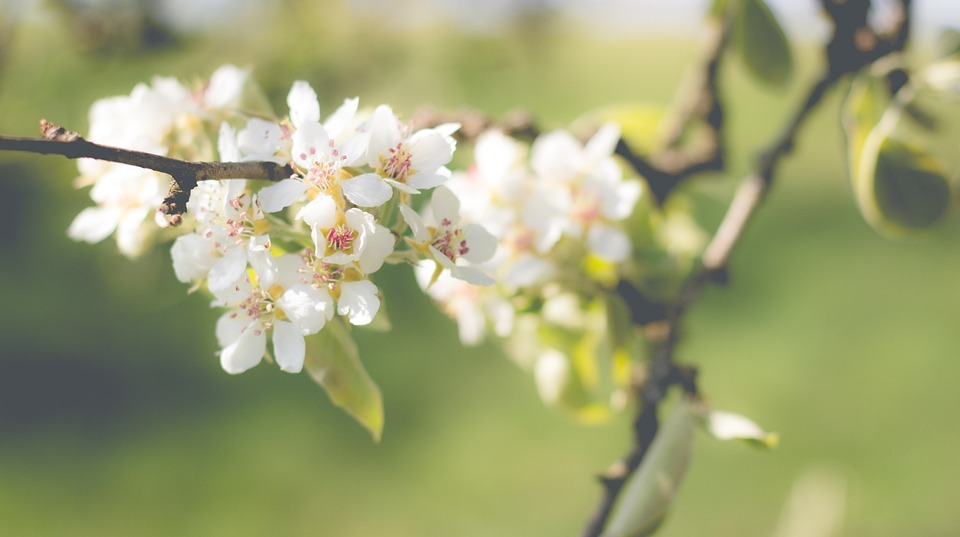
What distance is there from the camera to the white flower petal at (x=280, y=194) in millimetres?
425

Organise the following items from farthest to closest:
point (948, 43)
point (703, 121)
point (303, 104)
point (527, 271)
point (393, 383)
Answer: point (393, 383)
point (703, 121)
point (948, 43)
point (527, 271)
point (303, 104)

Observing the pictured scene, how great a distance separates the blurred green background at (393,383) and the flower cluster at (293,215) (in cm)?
85

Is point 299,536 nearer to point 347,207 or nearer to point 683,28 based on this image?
point 347,207

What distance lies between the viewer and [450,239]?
1.63 ft

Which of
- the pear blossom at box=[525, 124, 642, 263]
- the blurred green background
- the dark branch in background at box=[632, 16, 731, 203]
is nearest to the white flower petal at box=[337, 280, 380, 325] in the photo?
the pear blossom at box=[525, 124, 642, 263]

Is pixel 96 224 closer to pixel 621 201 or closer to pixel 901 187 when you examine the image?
pixel 621 201

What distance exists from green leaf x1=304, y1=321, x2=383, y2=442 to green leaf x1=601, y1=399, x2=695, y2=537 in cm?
17

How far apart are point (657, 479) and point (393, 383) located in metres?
2.14

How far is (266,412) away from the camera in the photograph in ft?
8.23

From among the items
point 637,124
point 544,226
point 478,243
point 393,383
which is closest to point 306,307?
point 478,243

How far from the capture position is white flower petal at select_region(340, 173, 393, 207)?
431 mm

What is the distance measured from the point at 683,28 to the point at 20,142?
651cm

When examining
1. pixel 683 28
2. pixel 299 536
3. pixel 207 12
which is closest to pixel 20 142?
pixel 207 12

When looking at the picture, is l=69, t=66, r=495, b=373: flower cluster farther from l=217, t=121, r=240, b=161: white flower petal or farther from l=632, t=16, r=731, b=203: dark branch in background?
l=632, t=16, r=731, b=203: dark branch in background
